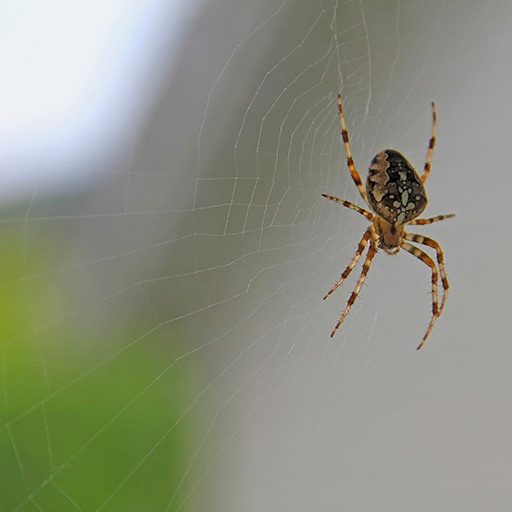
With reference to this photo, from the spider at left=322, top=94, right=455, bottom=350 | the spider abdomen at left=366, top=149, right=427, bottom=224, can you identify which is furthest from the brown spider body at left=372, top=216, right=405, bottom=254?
the spider abdomen at left=366, top=149, right=427, bottom=224

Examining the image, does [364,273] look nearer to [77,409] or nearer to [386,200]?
Result: [386,200]

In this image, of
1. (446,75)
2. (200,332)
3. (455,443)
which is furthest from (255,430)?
(446,75)

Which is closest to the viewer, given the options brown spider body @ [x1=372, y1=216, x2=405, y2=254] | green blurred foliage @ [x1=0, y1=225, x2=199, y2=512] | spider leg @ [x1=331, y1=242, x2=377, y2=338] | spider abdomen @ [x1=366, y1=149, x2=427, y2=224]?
green blurred foliage @ [x1=0, y1=225, x2=199, y2=512]

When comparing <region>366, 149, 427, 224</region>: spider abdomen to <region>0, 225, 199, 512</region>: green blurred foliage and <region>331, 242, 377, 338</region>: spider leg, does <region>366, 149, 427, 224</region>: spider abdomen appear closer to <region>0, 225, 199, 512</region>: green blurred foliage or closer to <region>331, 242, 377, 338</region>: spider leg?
<region>331, 242, 377, 338</region>: spider leg

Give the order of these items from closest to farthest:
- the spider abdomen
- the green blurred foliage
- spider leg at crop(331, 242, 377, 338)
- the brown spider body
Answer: the green blurred foliage
the spider abdomen
spider leg at crop(331, 242, 377, 338)
the brown spider body

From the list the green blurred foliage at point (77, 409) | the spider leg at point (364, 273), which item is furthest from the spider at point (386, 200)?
the green blurred foliage at point (77, 409)

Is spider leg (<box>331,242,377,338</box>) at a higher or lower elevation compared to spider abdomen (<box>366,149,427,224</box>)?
lower

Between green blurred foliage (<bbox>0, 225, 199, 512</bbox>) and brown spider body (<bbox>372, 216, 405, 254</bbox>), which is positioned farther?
brown spider body (<bbox>372, 216, 405, 254</bbox>)

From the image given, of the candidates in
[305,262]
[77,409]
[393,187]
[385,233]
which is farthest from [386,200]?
[305,262]

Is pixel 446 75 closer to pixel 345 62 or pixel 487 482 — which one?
pixel 345 62
